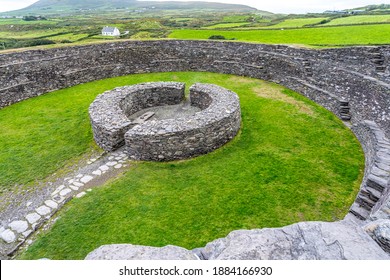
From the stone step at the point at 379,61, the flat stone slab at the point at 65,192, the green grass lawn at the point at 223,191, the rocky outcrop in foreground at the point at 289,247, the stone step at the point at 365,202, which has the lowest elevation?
the flat stone slab at the point at 65,192

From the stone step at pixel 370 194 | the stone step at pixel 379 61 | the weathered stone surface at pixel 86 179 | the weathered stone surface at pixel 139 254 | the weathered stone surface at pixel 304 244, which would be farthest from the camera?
the stone step at pixel 379 61

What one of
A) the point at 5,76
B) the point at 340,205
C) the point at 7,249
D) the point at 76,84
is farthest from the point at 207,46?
the point at 7,249

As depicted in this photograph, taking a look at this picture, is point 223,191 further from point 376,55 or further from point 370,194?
point 376,55

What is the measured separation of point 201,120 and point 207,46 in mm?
13913

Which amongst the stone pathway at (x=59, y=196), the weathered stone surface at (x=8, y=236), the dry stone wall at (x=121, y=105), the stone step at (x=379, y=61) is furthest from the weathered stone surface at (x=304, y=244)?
the stone step at (x=379, y=61)

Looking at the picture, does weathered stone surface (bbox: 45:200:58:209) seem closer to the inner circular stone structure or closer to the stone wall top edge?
the inner circular stone structure

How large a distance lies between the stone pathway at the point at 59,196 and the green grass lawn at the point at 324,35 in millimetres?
16913

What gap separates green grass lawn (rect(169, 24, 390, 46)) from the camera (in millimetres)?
18031

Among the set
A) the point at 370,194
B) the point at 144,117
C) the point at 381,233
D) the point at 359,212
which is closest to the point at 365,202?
the point at 370,194

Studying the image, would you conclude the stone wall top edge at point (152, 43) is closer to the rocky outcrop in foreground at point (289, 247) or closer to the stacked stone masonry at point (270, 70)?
the stacked stone masonry at point (270, 70)

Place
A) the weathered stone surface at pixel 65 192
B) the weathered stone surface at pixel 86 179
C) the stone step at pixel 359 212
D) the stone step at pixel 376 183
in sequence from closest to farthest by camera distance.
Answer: the stone step at pixel 359 212
the stone step at pixel 376 183
the weathered stone surface at pixel 65 192
the weathered stone surface at pixel 86 179

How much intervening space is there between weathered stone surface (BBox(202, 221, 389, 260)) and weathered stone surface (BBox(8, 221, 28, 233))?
6.30 metres

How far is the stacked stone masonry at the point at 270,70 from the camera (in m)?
9.97

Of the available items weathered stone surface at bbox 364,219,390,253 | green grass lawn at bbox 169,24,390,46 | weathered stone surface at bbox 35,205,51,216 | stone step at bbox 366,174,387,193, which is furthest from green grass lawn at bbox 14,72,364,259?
green grass lawn at bbox 169,24,390,46
